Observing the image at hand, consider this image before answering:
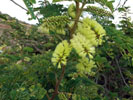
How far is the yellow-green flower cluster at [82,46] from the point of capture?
0.59 metres

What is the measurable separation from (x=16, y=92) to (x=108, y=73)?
157 centimetres

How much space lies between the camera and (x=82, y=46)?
605mm

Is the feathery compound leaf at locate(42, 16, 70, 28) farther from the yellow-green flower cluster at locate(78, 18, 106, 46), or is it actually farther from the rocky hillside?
the rocky hillside

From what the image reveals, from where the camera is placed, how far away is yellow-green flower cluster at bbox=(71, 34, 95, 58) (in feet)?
1.94

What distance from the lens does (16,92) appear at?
86cm

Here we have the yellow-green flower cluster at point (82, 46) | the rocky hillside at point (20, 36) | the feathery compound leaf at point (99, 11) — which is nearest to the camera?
the yellow-green flower cluster at point (82, 46)

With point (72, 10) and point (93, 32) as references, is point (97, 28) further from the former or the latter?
point (72, 10)

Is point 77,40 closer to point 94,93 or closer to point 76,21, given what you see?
point 76,21

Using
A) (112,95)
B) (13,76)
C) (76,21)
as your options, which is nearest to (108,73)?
(112,95)

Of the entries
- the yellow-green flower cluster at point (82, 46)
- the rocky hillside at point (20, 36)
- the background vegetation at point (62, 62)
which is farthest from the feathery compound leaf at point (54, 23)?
the rocky hillside at point (20, 36)

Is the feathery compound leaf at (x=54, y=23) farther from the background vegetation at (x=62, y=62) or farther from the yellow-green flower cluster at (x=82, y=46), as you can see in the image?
the yellow-green flower cluster at (x=82, y=46)

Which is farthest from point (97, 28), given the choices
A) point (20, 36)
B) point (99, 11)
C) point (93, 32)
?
point (20, 36)

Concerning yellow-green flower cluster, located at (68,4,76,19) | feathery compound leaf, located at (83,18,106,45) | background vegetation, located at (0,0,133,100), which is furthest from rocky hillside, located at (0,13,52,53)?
feathery compound leaf, located at (83,18,106,45)

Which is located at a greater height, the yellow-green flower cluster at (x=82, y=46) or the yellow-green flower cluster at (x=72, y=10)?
the yellow-green flower cluster at (x=72, y=10)
